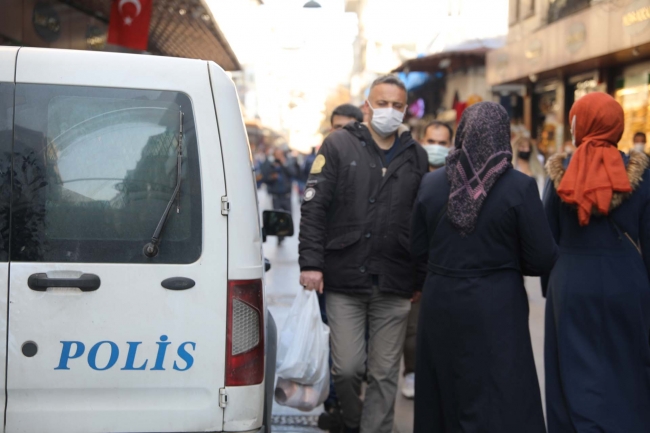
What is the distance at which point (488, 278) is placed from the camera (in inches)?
135

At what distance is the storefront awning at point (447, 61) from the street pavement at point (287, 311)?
6043 millimetres

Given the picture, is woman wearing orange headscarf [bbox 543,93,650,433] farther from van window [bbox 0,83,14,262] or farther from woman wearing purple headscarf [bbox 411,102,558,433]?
van window [bbox 0,83,14,262]

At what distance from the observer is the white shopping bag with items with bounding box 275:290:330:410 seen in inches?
166

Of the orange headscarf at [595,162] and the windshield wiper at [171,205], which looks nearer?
the windshield wiper at [171,205]

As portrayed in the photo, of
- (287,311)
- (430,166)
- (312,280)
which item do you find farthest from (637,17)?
(312,280)

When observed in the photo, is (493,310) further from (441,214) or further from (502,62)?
(502,62)

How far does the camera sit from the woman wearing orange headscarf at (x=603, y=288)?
12.9 feet

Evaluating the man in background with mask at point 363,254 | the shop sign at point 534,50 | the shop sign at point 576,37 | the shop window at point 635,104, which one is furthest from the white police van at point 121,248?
the shop sign at point 534,50

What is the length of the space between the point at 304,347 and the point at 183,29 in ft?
31.0

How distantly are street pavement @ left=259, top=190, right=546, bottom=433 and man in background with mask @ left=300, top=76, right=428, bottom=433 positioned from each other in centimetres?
62

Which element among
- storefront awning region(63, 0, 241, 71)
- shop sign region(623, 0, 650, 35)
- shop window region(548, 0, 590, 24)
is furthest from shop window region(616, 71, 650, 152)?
storefront awning region(63, 0, 241, 71)

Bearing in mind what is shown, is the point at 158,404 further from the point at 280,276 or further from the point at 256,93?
the point at 256,93

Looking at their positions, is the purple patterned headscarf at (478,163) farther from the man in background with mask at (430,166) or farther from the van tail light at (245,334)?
the man in background with mask at (430,166)

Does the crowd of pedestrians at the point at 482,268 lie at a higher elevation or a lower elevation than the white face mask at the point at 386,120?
lower
